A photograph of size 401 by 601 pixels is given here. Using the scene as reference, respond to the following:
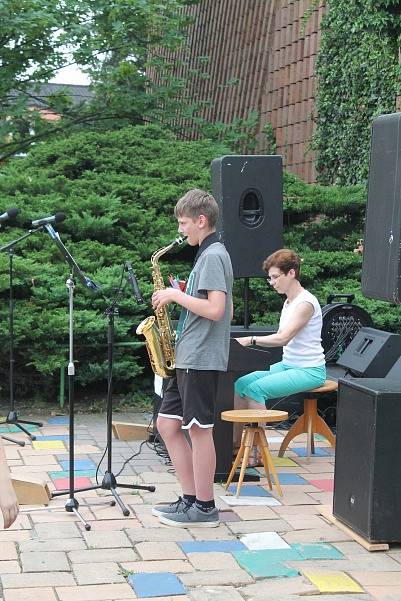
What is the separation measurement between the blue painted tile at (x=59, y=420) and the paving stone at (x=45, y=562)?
9.89 feet

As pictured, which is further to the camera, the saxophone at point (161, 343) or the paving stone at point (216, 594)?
the saxophone at point (161, 343)

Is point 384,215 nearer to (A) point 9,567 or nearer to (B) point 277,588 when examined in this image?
(B) point 277,588

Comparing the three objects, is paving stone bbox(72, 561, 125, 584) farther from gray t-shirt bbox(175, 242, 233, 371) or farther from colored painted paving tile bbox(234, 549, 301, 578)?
gray t-shirt bbox(175, 242, 233, 371)

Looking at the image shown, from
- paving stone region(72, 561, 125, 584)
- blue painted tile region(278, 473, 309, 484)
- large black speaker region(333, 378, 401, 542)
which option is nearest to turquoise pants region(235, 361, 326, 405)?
blue painted tile region(278, 473, 309, 484)

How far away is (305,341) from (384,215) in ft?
5.11

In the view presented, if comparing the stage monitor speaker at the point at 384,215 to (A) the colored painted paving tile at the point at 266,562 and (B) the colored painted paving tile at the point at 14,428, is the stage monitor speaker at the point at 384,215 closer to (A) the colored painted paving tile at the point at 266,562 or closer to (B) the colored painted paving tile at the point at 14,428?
(A) the colored painted paving tile at the point at 266,562

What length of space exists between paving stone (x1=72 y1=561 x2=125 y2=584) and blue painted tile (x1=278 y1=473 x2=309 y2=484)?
1787 millimetres

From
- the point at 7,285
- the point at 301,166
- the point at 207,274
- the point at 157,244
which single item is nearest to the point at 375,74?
the point at 301,166

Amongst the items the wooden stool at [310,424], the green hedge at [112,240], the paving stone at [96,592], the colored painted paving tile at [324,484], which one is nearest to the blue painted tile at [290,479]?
the colored painted paving tile at [324,484]

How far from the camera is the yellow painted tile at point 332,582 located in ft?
13.0

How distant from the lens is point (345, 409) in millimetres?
4734

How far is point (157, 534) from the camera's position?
4.68 metres

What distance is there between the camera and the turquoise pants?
5812mm

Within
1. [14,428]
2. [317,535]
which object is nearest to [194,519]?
[317,535]
